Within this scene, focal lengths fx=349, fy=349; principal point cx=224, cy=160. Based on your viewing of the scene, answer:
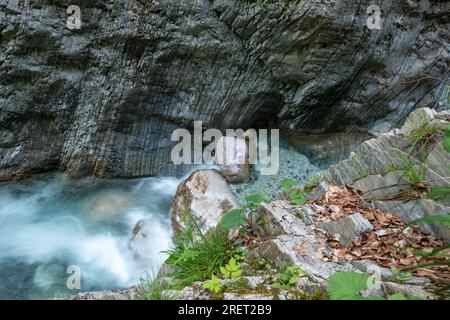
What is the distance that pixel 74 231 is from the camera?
6004 mm

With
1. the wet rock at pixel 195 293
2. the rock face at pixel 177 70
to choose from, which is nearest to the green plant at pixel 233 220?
the wet rock at pixel 195 293

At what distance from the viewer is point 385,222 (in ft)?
9.93

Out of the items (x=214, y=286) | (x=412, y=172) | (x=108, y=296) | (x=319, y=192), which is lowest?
(x=108, y=296)

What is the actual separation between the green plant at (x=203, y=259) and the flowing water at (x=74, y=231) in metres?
2.04

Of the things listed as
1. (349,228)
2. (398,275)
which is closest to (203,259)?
(349,228)

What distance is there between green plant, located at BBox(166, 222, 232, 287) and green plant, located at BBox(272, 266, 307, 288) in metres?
0.77

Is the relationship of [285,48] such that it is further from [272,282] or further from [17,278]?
[17,278]

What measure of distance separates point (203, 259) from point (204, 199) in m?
2.90

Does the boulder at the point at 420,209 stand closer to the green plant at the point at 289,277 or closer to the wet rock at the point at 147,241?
the green plant at the point at 289,277

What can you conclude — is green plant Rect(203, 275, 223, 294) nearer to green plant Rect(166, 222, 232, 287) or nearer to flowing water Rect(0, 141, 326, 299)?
green plant Rect(166, 222, 232, 287)

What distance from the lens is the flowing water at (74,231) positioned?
5090mm

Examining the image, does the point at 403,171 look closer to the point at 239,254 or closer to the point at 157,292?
the point at 239,254

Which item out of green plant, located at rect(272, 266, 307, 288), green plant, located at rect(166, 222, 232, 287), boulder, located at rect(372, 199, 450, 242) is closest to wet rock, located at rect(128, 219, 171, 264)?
green plant, located at rect(166, 222, 232, 287)

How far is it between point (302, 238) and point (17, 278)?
429 cm
